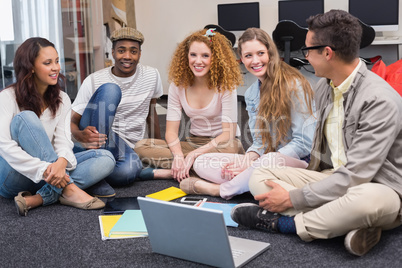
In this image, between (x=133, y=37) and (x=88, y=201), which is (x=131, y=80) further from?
(x=88, y=201)

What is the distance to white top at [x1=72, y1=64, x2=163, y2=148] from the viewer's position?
9.00 ft

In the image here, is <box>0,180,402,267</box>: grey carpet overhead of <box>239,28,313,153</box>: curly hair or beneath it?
beneath

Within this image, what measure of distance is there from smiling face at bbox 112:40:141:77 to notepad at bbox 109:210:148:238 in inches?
38.0

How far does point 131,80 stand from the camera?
2.78 m

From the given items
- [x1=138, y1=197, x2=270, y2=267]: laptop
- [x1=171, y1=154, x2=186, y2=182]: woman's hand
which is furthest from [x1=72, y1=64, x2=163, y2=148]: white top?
[x1=138, y1=197, x2=270, y2=267]: laptop

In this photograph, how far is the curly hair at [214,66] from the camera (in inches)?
102

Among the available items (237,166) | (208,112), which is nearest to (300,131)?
(237,166)

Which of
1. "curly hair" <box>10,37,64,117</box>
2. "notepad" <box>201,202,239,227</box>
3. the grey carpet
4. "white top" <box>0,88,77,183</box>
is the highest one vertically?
"curly hair" <box>10,37,64,117</box>

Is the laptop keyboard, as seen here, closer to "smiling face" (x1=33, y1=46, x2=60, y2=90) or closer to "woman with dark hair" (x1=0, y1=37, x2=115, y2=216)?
"woman with dark hair" (x1=0, y1=37, x2=115, y2=216)

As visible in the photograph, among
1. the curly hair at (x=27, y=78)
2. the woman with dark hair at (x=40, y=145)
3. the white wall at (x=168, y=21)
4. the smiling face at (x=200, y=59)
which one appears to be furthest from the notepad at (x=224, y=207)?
the white wall at (x=168, y=21)

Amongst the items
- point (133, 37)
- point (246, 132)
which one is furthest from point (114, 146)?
point (246, 132)

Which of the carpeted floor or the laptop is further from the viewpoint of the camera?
the carpeted floor

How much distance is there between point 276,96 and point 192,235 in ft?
3.02

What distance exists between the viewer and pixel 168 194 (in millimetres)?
2432
